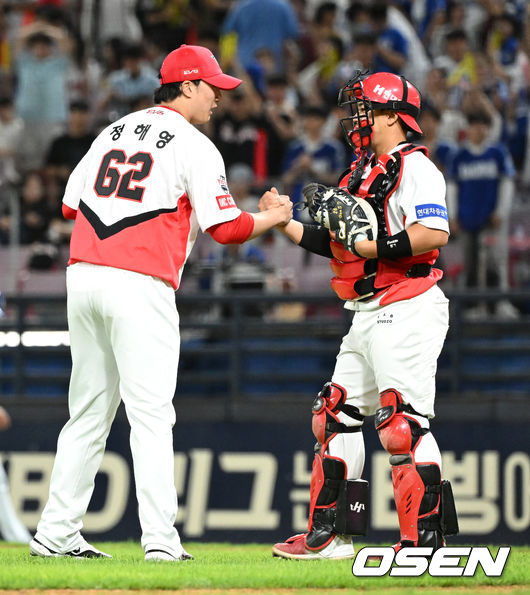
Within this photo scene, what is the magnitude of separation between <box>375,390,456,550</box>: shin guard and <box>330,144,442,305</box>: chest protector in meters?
0.60

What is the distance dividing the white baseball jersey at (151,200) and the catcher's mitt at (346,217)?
55 centimetres

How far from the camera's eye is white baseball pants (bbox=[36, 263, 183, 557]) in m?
6.19

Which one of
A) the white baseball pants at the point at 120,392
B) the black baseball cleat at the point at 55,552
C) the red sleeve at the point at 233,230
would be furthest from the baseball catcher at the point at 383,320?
the black baseball cleat at the point at 55,552

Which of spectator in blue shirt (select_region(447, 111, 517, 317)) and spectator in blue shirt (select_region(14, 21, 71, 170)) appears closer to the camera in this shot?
spectator in blue shirt (select_region(447, 111, 517, 317))

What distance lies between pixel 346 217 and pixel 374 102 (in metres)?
0.67

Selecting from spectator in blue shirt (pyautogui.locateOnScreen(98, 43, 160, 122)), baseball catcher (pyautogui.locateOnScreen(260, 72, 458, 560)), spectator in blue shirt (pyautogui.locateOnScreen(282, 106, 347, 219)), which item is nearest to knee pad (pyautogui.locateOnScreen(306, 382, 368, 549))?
baseball catcher (pyautogui.locateOnScreen(260, 72, 458, 560))

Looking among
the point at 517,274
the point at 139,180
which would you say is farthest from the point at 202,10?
the point at 139,180

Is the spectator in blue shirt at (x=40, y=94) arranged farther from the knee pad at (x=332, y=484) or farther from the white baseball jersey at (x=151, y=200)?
the knee pad at (x=332, y=484)

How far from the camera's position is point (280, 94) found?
44.6 ft

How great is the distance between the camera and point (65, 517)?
6.46 meters

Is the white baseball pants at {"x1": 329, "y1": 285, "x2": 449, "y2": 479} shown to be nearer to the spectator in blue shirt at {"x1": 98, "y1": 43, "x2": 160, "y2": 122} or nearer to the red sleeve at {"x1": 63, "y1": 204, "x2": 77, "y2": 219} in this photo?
the red sleeve at {"x1": 63, "y1": 204, "x2": 77, "y2": 219}

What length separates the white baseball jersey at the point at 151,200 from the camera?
6.28 meters

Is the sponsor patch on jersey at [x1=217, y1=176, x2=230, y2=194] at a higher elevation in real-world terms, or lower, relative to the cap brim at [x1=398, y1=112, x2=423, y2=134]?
lower

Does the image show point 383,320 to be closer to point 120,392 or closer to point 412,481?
point 412,481
